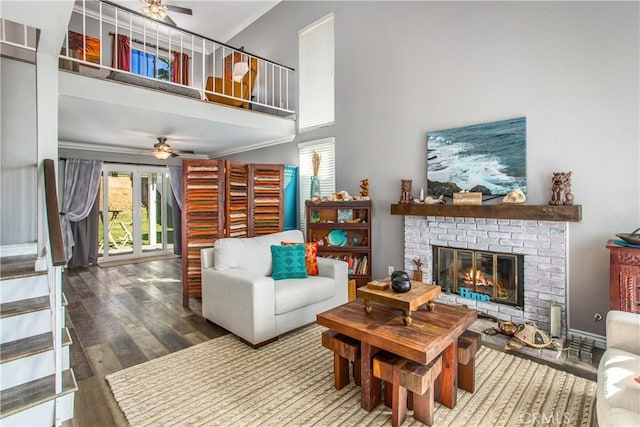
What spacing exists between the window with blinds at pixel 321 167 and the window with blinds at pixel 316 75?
31cm

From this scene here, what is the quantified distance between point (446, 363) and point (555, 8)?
3.36 metres

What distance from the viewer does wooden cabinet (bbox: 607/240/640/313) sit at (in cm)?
233

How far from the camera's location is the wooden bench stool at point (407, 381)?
173 cm

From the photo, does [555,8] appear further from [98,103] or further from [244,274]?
[98,103]

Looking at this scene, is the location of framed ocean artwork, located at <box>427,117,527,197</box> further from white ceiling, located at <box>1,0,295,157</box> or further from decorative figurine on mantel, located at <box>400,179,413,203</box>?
white ceiling, located at <box>1,0,295,157</box>

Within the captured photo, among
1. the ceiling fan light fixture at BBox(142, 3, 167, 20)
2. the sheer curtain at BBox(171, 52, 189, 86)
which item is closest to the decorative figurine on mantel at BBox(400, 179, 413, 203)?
the ceiling fan light fixture at BBox(142, 3, 167, 20)

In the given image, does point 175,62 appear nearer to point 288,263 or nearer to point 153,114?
point 153,114

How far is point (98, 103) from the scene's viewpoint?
3389 mm

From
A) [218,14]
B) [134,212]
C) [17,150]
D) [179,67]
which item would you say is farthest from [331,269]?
[179,67]

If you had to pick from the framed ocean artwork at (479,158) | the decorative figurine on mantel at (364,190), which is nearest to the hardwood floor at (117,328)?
the decorative figurine on mantel at (364,190)

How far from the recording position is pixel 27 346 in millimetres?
1932

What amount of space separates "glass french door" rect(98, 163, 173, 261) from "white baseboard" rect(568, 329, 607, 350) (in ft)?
24.6

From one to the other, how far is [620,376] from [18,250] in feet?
15.4

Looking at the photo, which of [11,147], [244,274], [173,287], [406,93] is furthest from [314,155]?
[11,147]
